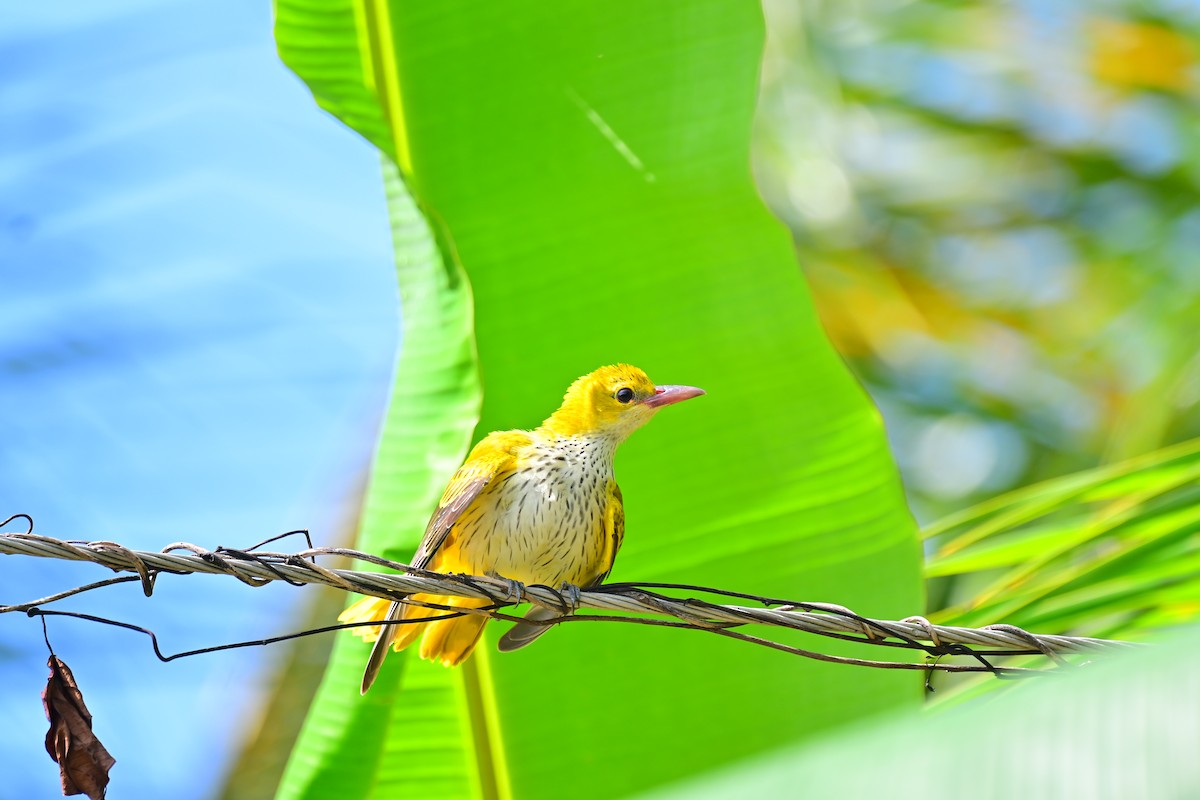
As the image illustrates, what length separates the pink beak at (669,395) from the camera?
2.46 metres

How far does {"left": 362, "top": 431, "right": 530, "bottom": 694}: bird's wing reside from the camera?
219 centimetres

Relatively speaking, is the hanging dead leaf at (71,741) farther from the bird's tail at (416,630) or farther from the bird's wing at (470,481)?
the bird's wing at (470,481)

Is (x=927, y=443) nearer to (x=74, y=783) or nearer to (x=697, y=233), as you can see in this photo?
(x=697, y=233)

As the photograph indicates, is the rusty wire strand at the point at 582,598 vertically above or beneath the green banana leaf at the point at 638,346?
beneath

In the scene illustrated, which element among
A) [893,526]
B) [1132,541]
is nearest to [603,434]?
[893,526]

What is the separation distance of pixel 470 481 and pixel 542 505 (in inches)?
6.4

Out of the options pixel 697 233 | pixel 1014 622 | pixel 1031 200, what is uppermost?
pixel 1031 200

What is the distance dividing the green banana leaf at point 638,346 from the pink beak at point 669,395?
150 mm

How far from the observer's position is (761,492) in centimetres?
259

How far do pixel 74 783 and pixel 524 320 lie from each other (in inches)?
54.5

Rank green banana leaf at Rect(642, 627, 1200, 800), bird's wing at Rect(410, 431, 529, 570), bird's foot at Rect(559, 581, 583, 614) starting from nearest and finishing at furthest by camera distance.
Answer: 1. green banana leaf at Rect(642, 627, 1200, 800)
2. bird's foot at Rect(559, 581, 583, 614)
3. bird's wing at Rect(410, 431, 529, 570)

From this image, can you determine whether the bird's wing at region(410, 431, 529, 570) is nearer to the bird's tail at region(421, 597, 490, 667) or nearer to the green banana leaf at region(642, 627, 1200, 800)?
the bird's tail at region(421, 597, 490, 667)

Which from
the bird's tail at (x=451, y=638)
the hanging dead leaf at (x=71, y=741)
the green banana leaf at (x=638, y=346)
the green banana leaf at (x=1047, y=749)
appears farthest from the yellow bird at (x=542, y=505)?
the green banana leaf at (x=1047, y=749)

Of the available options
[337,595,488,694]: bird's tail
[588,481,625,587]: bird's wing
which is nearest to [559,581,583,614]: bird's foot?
[337,595,488,694]: bird's tail
